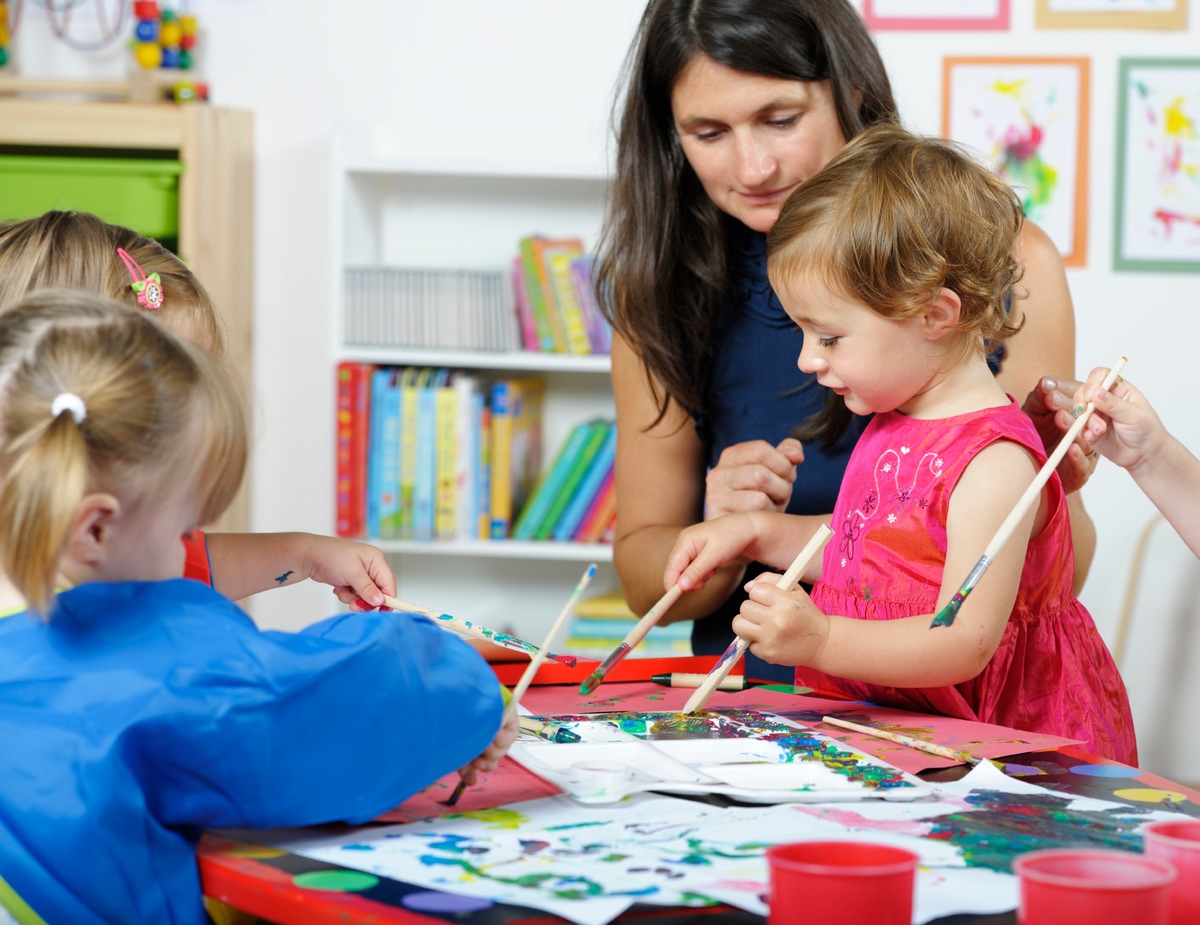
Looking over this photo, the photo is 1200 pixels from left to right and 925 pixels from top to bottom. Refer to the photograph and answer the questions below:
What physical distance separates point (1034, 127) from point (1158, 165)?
0.82ft

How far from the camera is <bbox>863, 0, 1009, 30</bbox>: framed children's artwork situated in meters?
2.69

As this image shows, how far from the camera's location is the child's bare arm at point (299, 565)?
1212 mm

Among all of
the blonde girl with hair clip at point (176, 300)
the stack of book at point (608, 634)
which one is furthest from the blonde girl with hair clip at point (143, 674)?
the stack of book at point (608, 634)

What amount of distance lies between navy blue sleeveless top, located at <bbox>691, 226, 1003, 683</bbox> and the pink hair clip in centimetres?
71

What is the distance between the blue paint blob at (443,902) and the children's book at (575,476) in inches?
79.8

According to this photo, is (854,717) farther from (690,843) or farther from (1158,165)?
(1158,165)

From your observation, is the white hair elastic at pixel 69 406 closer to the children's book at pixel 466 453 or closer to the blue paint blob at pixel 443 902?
the blue paint blob at pixel 443 902

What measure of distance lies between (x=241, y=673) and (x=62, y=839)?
0.13 m

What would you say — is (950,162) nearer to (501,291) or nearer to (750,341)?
(750,341)

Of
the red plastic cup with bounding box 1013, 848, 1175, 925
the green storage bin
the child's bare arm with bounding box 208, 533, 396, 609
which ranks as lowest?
the red plastic cup with bounding box 1013, 848, 1175, 925

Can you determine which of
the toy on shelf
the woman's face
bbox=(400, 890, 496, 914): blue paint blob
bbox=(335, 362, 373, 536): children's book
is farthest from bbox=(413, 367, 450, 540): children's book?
bbox=(400, 890, 496, 914): blue paint blob

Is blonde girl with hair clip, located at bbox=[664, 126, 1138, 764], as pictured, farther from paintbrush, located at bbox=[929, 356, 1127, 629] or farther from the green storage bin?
the green storage bin

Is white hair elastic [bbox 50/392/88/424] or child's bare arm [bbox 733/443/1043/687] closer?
white hair elastic [bbox 50/392/88/424]

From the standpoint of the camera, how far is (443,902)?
66 centimetres
